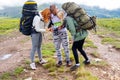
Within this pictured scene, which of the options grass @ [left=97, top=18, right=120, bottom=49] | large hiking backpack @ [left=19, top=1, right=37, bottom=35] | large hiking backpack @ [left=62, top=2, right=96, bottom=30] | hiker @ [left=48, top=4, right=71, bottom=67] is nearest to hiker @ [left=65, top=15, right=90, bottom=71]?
large hiking backpack @ [left=62, top=2, right=96, bottom=30]

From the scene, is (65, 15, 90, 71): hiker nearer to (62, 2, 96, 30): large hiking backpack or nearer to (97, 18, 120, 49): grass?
(62, 2, 96, 30): large hiking backpack

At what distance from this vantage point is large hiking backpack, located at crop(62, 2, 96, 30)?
10828 millimetres

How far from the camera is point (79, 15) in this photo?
10.9 meters

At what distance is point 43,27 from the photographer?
11.3 m

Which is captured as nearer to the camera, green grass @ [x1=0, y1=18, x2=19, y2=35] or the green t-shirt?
the green t-shirt

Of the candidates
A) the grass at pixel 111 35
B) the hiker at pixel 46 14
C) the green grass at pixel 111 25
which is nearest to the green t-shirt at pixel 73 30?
the hiker at pixel 46 14

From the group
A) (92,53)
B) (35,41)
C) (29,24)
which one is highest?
(29,24)

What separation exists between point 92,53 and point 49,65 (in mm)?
3622

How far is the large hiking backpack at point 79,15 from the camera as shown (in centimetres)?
1083

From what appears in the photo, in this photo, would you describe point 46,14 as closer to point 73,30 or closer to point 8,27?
point 73,30

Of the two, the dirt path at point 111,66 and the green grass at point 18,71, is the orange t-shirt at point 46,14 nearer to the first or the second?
the green grass at point 18,71

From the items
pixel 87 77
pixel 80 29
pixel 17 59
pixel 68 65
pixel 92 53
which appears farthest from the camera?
pixel 92 53

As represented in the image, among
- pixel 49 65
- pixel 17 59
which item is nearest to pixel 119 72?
pixel 49 65

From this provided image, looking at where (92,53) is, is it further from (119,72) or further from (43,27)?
(43,27)
